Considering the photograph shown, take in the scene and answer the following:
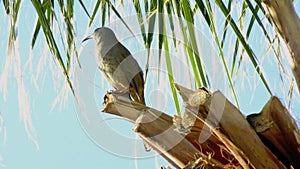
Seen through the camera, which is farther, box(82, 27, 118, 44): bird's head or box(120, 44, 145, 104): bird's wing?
box(82, 27, 118, 44): bird's head

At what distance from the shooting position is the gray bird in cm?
195

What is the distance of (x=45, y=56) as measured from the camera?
1563 millimetres

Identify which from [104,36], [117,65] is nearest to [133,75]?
[117,65]

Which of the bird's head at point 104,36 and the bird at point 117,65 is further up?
the bird's head at point 104,36

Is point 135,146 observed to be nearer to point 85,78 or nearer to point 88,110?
point 88,110

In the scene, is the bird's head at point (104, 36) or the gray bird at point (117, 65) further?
the bird's head at point (104, 36)

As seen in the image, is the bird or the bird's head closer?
the bird

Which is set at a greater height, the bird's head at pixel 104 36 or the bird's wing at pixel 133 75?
the bird's head at pixel 104 36

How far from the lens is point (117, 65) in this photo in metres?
2.12

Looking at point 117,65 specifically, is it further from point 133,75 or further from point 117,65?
point 133,75

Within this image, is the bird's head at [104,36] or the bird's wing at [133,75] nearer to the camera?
the bird's wing at [133,75]

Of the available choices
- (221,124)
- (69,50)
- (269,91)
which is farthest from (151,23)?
(221,124)

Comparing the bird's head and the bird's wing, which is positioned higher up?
the bird's head

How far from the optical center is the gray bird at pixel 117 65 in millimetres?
1948
